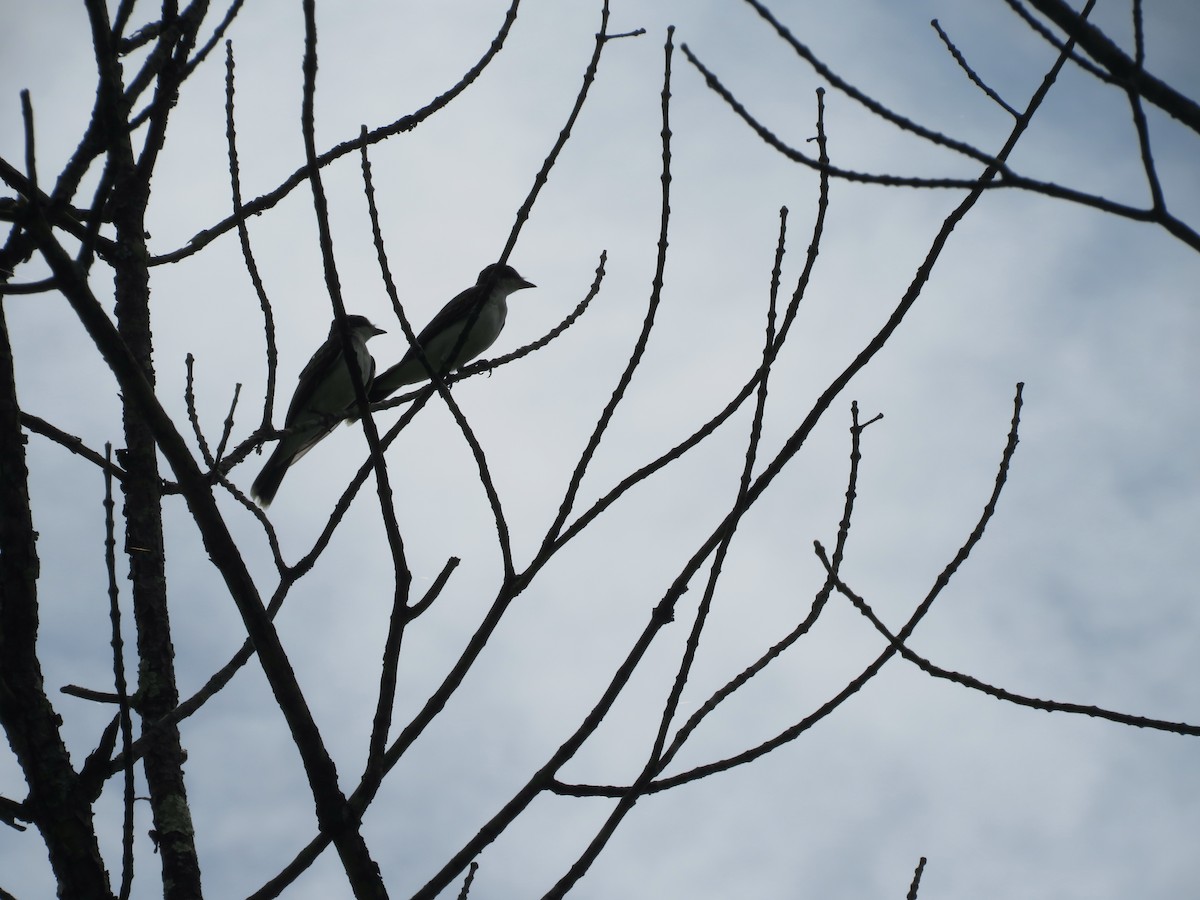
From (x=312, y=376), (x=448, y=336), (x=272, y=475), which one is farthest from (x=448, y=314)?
(x=272, y=475)

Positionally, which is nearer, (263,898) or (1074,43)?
(1074,43)

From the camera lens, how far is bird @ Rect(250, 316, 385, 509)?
967 cm

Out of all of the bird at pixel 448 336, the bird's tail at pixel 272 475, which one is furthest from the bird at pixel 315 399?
the bird at pixel 448 336

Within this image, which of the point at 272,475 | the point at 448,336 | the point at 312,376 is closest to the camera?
Result: the point at 272,475

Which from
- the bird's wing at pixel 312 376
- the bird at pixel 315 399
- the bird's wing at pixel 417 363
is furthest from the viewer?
the bird's wing at pixel 417 363

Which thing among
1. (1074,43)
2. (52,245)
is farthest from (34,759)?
(1074,43)

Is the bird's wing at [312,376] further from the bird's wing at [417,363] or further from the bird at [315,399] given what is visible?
the bird's wing at [417,363]

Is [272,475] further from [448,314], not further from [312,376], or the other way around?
Answer: [448,314]

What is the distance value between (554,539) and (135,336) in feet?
4.09

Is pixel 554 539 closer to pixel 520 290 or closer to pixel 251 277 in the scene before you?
pixel 251 277

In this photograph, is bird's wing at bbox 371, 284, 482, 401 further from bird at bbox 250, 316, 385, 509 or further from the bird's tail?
the bird's tail

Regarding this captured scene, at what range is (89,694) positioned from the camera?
2811 mm

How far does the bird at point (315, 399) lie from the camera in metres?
9.67

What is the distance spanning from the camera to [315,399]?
10320 millimetres
